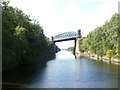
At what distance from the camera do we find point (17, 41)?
65.9 metres

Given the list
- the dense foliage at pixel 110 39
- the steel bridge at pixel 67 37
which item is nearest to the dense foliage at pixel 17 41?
the dense foliage at pixel 110 39

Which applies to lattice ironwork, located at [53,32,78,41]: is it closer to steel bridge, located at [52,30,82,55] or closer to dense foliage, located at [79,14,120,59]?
steel bridge, located at [52,30,82,55]

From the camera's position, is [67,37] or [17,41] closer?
[17,41]

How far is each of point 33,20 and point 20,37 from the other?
99.4 feet

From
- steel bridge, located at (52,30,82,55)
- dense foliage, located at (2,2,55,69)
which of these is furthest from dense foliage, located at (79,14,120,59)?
steel bridge, located at (52,30,82,55)

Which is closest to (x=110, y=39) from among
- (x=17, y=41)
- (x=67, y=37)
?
(x=17, y=41)

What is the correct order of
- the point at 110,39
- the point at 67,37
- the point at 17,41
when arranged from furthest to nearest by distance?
the point at 67,37
the point at 110,39
the point at 17,41

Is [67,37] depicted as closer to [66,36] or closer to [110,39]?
[66,36]

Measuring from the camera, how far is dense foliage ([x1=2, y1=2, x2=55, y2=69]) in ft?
180

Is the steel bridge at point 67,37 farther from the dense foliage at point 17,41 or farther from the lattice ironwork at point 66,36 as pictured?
the dense foliage at point 17,41

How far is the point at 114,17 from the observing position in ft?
307

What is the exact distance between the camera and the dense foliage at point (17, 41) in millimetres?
54938

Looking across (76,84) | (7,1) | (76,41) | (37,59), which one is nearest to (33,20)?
(37,59)

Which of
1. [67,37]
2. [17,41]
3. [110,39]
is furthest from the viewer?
[67,37]
